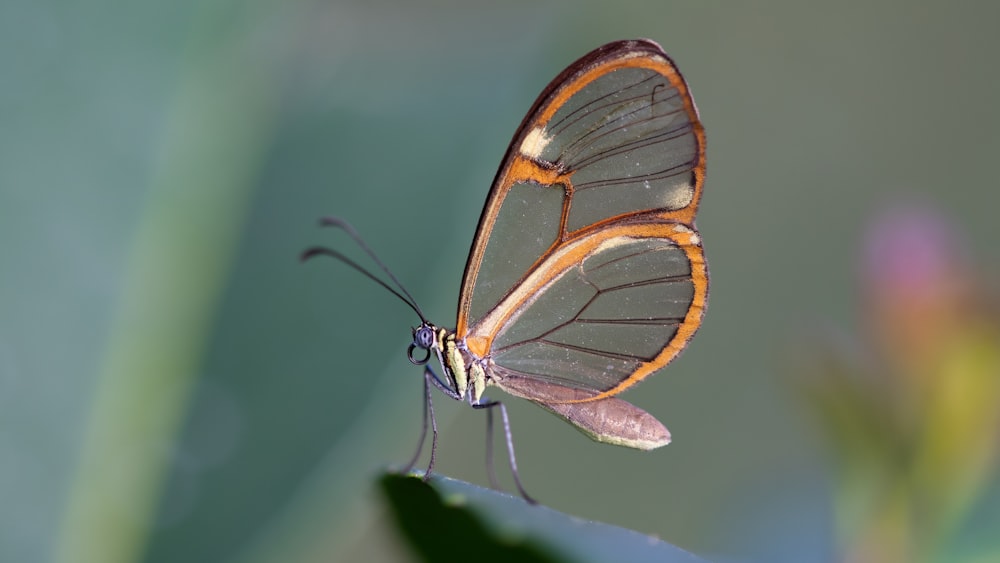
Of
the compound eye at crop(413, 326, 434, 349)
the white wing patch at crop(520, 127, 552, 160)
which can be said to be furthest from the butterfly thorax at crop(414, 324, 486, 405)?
the white wing patch at crop(520, 127, 552, 160)

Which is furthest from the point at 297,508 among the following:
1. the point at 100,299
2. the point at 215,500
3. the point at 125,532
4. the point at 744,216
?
the point at 744,216

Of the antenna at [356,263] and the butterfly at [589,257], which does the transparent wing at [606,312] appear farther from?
the antenna at [356,263]

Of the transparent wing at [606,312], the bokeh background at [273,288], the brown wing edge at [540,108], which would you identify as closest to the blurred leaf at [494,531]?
the bokeh background at [273,288]

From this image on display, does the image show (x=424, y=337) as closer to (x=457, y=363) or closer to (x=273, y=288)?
(x=457, y=363)

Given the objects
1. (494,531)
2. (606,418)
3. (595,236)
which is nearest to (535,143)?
(595,236)

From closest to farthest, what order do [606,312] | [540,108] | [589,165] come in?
[540,108] → [589,165] → [606,312]
